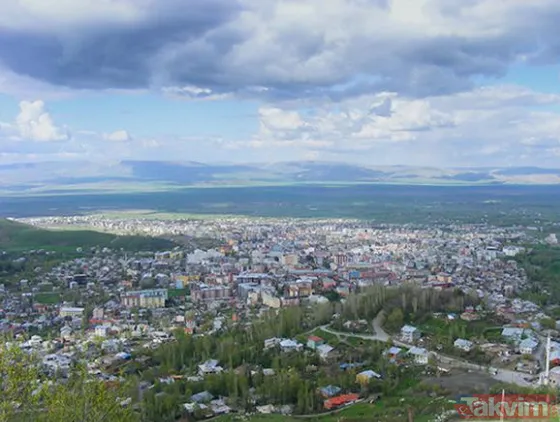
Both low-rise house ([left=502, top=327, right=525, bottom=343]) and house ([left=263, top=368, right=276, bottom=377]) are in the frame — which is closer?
house ([left=263, top=368, right=276, bottom=377])

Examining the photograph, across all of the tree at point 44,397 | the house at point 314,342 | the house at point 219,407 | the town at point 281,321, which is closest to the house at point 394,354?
the town at point 281,321

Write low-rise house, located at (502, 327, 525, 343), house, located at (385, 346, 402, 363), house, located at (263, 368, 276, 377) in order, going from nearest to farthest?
house, located at (263, 368, 276, 377) < house, located at (385, 346, 402, 363) < low-rise house, located at (502, 327, 525, 343)

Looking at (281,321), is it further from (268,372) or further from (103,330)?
(103,330)

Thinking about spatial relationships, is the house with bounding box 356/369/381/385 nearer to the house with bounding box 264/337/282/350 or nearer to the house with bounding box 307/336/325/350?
the house with bounding box 307/336/325/350

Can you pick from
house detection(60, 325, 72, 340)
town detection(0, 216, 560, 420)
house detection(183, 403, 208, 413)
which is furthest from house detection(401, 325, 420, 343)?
house detection(60, 325, 72, 340)

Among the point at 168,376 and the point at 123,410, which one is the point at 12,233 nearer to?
the point at 168,376

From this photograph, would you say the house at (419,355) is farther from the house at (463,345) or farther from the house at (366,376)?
the house at (366,376)

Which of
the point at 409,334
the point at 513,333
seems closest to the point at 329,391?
the point at 409,334
